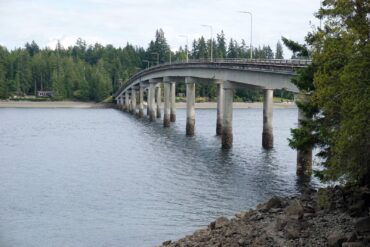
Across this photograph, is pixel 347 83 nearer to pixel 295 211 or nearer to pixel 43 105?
pixel 295 211

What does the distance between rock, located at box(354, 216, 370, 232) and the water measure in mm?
11096

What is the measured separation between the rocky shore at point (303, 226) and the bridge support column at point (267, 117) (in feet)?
111

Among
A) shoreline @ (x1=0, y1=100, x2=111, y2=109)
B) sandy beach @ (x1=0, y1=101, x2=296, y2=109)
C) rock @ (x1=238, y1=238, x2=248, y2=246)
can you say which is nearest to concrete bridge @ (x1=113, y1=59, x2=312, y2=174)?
rock @ (x1=238, y1=238, x2=248, y2=246)

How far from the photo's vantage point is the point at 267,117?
62.7m

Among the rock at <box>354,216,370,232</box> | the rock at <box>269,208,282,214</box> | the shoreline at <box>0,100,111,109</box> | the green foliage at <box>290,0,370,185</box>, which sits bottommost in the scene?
the shoreline at <box>0,100,111,109</box>

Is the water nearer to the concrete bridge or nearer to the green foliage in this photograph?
the concrete bridge

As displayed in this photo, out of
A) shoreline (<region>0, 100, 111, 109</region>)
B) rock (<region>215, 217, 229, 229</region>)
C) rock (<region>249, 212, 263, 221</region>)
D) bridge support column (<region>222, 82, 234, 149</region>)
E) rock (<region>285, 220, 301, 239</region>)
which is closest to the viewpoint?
rock (<region>285, 220, 301, 239</region>)

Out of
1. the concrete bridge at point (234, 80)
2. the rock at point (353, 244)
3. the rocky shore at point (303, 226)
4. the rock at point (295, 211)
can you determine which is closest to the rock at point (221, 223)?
the rocky shore at point (303, 226)

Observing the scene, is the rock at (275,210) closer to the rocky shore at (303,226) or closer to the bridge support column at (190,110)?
the rocky shore at (303,226)

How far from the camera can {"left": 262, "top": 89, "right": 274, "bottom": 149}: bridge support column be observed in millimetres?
61281

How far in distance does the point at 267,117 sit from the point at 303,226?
40.3m

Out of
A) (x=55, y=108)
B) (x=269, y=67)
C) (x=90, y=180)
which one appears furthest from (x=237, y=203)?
(x=55, y=108)

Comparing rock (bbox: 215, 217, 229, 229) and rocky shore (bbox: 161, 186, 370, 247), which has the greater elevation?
rocky shore (bbox: 161, 186, 370, 247)

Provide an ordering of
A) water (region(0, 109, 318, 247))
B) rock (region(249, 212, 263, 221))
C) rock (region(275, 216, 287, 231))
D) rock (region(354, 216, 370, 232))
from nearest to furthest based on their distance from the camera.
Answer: rock (region(354, 216, 370, 232)) < rock (region(275, 216, 287, 231)) < rock (region(249, 212, 263, 221)) < water (region(0, 109, 318, 247))
